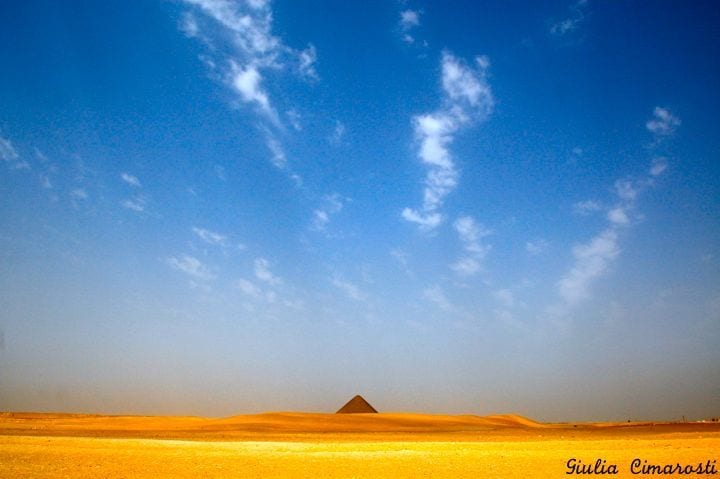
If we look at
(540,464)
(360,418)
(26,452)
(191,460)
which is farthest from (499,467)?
(360,418)

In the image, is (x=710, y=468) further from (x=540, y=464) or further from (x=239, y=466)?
(x=239, y=466)

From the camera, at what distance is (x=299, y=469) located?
39.0 ft

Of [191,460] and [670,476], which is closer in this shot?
[670,476]

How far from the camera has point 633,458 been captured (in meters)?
13.6

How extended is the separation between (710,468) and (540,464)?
3.63 metres

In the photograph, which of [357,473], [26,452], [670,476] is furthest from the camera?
[26,452]

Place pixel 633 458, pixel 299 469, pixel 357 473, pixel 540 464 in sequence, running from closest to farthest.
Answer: pixel 357 473 < pixel 299 469 < pixel 540 464 < pixel 633 458

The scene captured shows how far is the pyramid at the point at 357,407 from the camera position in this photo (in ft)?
284

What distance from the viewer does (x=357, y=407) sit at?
87.2 meters

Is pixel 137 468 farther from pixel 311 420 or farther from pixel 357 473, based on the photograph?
pixel 311 420

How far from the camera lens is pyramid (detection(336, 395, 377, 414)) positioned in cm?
8656

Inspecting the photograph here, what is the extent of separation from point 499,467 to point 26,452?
14062mm

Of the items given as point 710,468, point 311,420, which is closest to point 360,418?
point 311,420

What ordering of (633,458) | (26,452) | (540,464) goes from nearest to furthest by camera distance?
(540,464) → (633,458) → (26,452)
